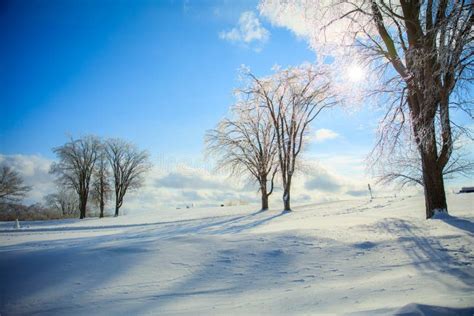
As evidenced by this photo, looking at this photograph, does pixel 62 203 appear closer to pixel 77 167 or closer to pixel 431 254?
pixel 77 167

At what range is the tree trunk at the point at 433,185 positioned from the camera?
9.01m

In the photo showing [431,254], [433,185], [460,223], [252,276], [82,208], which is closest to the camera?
[252,276]

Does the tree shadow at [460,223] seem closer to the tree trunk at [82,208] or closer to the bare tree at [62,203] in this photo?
the tree trunk at [82,208]

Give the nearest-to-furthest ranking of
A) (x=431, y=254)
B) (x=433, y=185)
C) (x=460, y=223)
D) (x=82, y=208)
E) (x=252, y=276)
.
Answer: (x=252, y=276) < (x=431, y=254) < (x=460, y=223) < (x=433, y=185) < (x=82, y=208)

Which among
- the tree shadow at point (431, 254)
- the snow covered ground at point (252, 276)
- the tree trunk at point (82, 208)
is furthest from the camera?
the tree trunk at point (82, 208)

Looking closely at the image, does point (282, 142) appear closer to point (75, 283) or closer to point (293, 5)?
point (293, 5)

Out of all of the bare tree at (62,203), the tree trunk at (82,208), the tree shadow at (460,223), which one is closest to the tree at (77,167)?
the tree trunk at (82,208)

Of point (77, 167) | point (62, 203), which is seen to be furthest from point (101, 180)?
point (62, 203)

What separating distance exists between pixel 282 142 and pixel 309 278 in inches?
694

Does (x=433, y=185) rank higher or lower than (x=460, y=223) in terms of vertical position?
Result: higher

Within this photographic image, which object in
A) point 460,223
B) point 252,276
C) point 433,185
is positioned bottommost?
point 252,276

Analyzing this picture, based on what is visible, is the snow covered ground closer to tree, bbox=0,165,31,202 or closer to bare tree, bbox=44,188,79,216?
tree, bbox=0,165,31,202

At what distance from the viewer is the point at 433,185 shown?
908 cm

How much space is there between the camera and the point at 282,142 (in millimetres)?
21594
